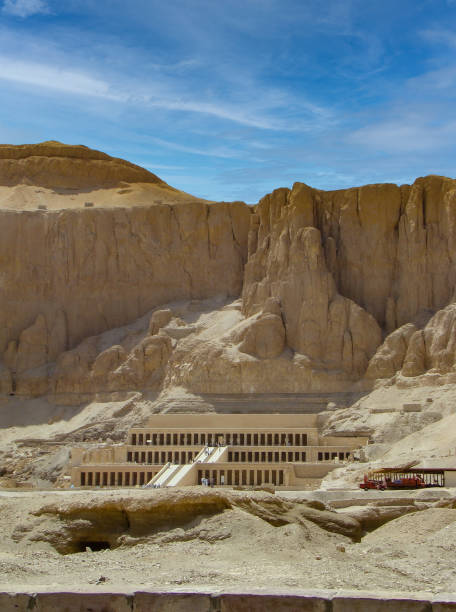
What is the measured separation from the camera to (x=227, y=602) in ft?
55.1

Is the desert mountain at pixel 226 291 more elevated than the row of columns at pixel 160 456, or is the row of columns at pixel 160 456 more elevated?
the desert mountain at pixel 226 291

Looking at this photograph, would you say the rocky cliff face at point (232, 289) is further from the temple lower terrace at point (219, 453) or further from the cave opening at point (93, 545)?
the cave opening at point (93, 545)

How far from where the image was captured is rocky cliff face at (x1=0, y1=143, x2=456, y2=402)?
268 ft

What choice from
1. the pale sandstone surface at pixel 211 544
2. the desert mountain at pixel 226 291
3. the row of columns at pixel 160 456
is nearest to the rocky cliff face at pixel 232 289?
the desert mountain at pixel 226 291

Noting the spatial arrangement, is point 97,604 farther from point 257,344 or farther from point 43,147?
point 43,147

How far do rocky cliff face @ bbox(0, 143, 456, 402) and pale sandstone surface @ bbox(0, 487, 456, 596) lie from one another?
2017 inches

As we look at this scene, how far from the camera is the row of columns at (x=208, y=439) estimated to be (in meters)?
75.9

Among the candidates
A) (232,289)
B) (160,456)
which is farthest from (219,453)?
(232,289)

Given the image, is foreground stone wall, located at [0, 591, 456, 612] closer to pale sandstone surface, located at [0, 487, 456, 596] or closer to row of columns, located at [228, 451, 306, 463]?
pale sandstone surface, located at [0, 487, 456, 596]

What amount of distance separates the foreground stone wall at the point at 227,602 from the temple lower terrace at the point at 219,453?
4308 cm

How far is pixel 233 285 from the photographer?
94.9 metres

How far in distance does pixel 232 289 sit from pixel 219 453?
86.4 ft

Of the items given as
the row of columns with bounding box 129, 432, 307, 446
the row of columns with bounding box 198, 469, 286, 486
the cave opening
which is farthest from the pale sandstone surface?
the row of columns with bounding box 129, 432, 307, 446

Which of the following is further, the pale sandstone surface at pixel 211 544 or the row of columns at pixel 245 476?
the row of columns at pixel 245 476
